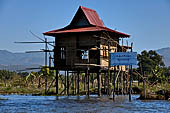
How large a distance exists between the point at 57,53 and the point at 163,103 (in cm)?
1360

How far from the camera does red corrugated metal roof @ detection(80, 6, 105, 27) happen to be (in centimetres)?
4025

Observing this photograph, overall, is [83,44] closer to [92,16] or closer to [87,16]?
[87,16]

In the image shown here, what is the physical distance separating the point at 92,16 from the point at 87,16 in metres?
1.53

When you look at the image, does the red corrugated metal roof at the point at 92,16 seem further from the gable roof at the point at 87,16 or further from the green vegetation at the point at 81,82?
the green vegetation at the point at 81,82

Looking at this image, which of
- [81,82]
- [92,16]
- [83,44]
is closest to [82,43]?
[83,44]

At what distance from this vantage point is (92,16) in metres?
41.5

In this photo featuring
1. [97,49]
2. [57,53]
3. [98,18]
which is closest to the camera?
[97,49]

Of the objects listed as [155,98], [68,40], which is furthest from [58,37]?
[155,98]

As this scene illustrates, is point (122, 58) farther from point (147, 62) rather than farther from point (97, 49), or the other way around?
point (147, 62)

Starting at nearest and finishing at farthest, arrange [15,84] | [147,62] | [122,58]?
[122,58] → [15,84] → [147,62]

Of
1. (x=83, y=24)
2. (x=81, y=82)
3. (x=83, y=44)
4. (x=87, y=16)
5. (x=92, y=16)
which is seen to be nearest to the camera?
(x=83, y=44)

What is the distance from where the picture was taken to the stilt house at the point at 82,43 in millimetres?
37875

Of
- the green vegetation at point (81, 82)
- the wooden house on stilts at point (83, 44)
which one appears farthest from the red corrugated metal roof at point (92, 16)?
the green vegetation at point (81, 82)

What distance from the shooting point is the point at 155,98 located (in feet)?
108
